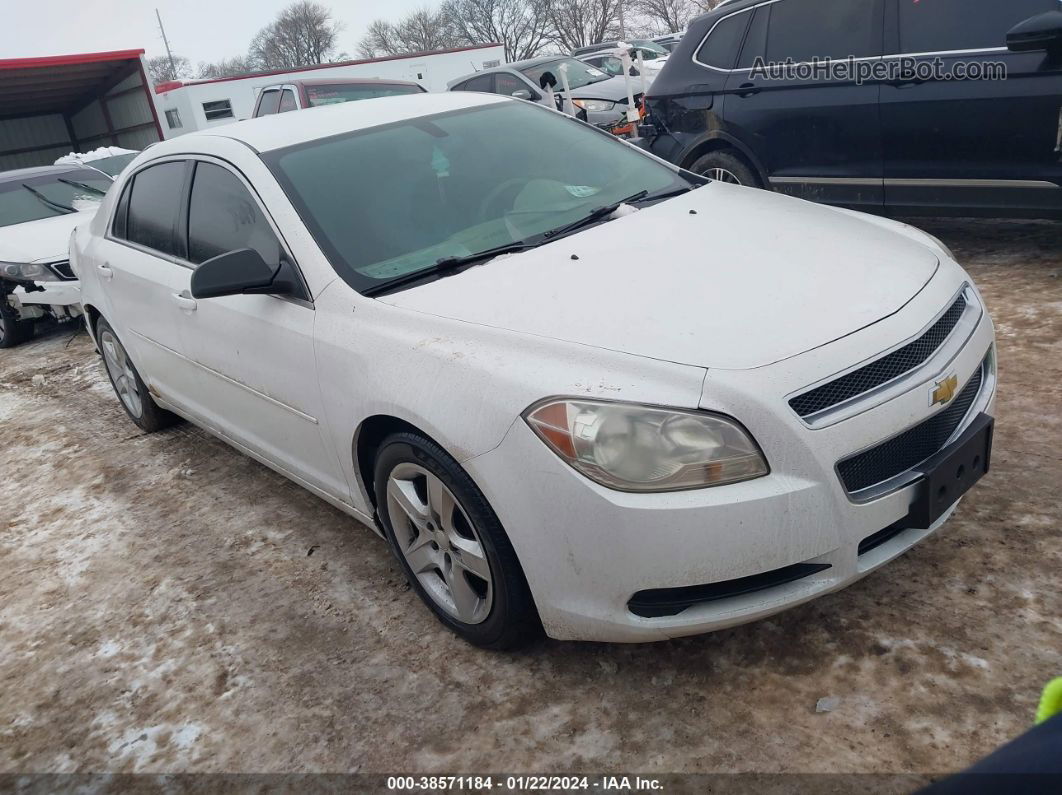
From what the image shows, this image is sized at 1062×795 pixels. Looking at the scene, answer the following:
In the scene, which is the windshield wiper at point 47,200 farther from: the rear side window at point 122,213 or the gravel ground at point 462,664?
the gravel ground at point 462,664

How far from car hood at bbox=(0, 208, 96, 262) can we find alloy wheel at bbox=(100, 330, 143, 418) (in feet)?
9.52

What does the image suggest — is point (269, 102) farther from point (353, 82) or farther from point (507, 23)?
point (507, 23)

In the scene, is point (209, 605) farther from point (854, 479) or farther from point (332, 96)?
point (332, 96)

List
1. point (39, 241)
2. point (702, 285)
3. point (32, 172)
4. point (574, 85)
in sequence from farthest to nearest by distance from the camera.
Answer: point (574, 85)
point (32, 172)
point (39, 241)
point (702, 285)

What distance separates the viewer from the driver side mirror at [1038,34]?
4309 millimetres

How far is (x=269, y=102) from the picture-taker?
36.6 ft

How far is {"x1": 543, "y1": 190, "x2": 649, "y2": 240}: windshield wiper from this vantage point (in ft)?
10.1

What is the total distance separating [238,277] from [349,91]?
8167mm

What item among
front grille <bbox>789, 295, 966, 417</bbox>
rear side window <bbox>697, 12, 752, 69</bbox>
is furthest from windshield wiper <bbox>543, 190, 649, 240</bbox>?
rear side window <bbox>697, 12, 752, 69</bbox>

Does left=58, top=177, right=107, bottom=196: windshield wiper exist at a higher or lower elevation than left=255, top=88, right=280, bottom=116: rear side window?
lower

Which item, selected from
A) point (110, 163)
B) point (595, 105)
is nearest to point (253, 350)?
point (595, 105)

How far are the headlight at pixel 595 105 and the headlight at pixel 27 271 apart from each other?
21.7 feet

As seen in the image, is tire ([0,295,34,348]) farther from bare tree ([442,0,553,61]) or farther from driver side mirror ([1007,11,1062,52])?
bare tree ([442,0,553,61])

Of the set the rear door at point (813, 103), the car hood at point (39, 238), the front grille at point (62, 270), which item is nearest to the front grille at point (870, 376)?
the rear door at point (813, 103)
